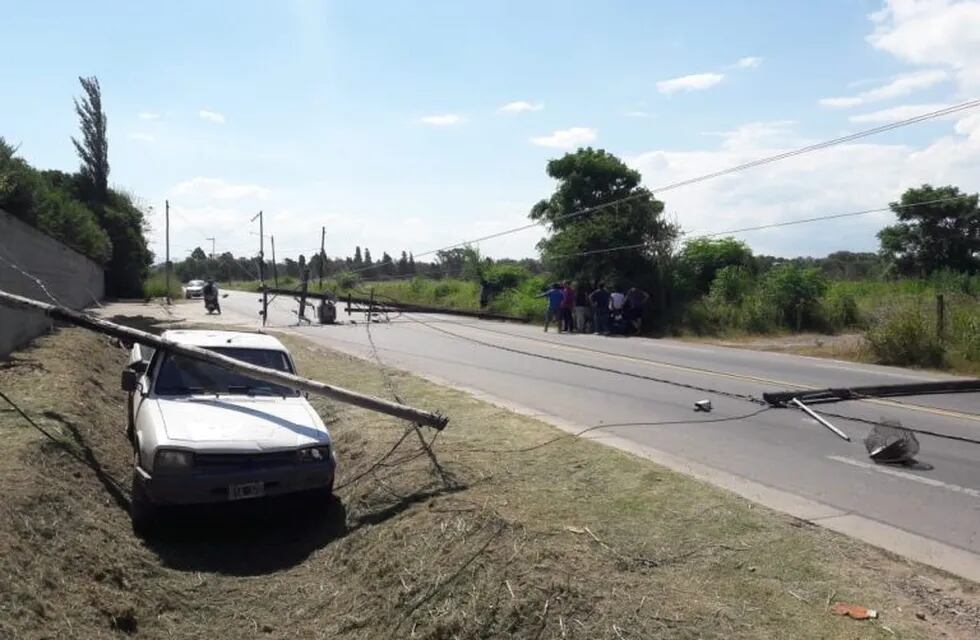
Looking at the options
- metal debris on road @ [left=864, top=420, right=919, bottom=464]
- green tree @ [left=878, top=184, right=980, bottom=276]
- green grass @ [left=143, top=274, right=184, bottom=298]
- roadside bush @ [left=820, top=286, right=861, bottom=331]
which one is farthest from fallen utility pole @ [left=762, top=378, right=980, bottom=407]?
green grass @ [left=143, top=274, right=184, bottom=298]

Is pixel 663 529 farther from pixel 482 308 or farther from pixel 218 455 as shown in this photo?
pixel 482 308

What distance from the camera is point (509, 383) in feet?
46.8

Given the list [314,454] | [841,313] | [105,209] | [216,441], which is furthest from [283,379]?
[105,209]

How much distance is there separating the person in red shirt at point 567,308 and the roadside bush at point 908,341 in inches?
466

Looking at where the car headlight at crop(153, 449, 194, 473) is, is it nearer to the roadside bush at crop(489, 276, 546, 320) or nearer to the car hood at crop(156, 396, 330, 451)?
the car hood at crop(156, 396, 330, 451)

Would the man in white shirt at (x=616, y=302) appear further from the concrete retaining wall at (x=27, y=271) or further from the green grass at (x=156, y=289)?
the green grass at (x=156, y=289)

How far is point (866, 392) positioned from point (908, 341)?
285 inches

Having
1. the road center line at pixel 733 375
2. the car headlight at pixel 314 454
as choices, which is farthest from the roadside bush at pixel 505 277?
the car headlight at pixel 314 454

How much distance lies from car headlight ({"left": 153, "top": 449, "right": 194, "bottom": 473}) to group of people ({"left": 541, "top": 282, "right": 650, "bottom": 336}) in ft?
72.8

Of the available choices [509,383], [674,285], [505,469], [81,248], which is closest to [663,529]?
[505,469]

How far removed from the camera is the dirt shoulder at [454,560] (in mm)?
4441

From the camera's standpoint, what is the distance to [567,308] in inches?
1146

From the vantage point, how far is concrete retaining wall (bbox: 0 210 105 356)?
12250 mm

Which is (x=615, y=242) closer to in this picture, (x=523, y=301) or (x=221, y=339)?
(x=523, y=301)
